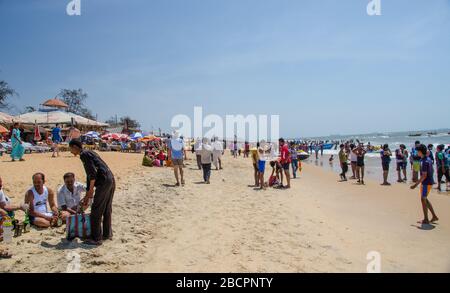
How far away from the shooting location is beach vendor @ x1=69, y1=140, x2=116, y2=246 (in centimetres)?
456

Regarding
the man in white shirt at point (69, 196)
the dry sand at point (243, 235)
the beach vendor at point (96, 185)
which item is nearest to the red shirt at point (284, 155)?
the dry sand at point (243, 235)

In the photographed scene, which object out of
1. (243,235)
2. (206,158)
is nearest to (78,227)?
(243,235)

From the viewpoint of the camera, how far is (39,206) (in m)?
5.42

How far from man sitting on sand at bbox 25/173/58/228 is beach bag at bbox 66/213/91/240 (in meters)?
0.86

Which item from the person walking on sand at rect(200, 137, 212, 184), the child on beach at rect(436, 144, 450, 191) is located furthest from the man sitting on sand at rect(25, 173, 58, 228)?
the child on beach at rect(436, 144, 450, 191)

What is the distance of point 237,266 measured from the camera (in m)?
4.25

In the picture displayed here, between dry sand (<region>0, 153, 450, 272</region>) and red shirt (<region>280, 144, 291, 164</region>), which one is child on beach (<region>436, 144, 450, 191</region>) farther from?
red shirt (<region>280, 144, 291, 164</region>)

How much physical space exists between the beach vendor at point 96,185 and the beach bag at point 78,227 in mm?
106

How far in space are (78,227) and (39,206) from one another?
1.22m

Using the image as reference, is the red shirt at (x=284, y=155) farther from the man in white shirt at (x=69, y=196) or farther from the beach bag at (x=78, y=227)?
the beach bag at (x=78, y=227)

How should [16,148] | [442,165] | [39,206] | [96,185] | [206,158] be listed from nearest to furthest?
[96,185]
[39,206]
[206,158]
[442,165]
[16,148]

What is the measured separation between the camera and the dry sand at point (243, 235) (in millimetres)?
4266

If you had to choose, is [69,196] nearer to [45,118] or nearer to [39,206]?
[39,206]
